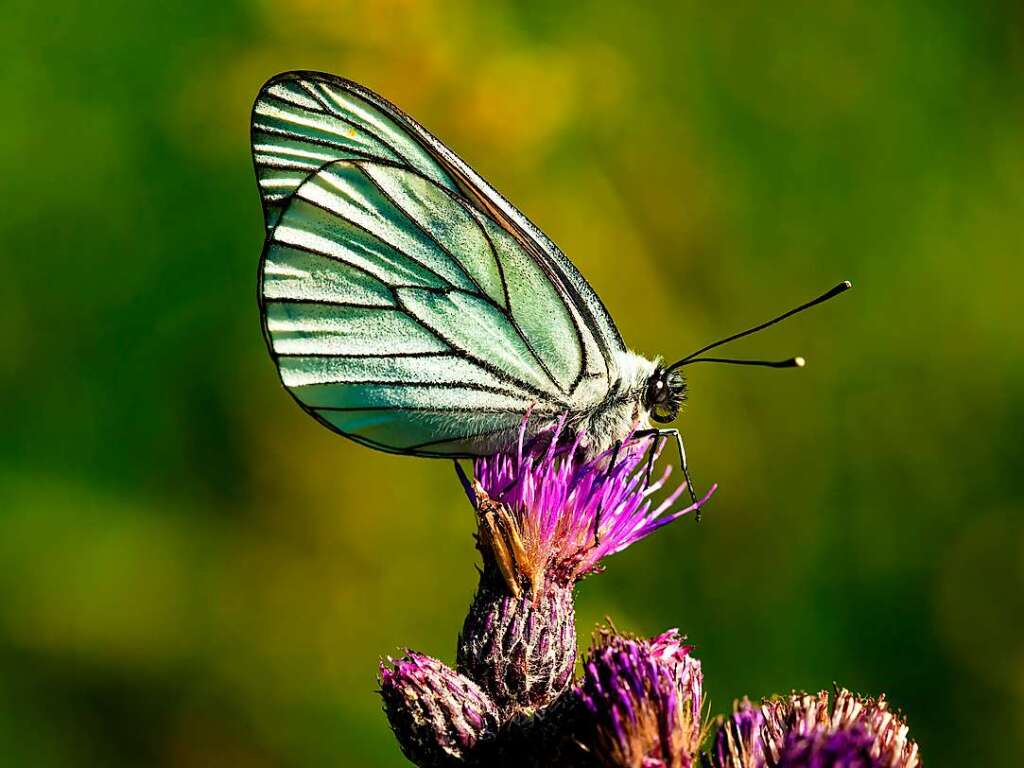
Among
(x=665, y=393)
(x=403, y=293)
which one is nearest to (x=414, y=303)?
(x=403, y=293)

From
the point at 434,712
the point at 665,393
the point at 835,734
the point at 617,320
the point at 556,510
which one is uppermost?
the point at 617,320

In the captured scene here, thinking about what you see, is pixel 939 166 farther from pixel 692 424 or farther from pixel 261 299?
pixel 261 299

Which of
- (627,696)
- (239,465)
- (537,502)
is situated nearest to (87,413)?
(239,465)

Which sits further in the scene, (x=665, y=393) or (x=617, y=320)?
(x=617, y=320)

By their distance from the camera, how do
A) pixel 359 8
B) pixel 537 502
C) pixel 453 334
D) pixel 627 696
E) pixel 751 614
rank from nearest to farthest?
pixel 627 696, pixel 537 502, pixel 453 334, pixel 751 614, pixel 359 8

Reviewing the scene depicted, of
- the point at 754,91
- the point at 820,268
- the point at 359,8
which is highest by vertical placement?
the point at 359,8

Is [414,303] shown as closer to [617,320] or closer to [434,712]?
[434,712]

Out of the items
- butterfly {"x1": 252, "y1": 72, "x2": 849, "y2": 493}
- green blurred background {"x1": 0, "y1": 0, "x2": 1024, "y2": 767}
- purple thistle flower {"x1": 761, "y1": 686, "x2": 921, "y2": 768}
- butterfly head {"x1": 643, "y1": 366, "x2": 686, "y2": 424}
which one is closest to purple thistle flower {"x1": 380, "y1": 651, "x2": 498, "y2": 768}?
purple thistle flower {"x1": 761, "y1": 686, "x2": 921, "y2": 768}
